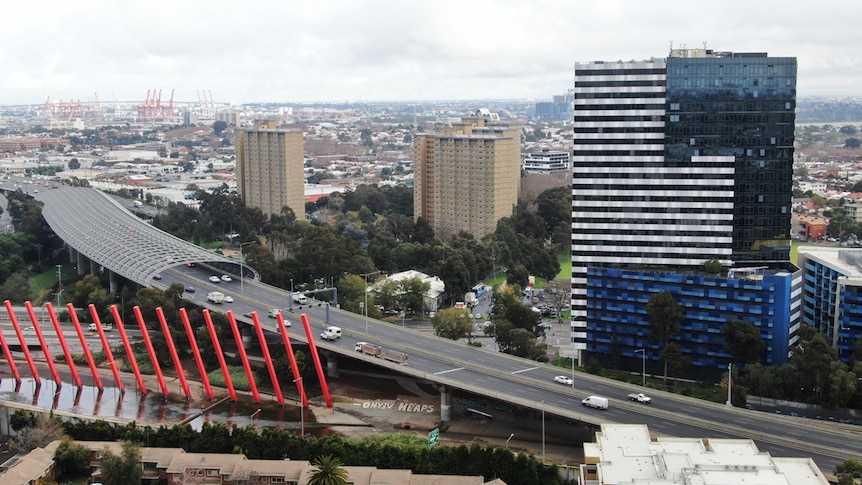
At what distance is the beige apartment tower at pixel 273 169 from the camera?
114250 mm

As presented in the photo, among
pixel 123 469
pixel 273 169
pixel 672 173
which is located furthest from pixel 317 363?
pixel 273 169

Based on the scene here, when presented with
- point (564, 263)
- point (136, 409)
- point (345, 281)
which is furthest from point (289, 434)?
point (564, 263)

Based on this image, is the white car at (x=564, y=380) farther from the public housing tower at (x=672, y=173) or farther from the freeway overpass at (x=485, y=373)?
the public housing tower at (x=672, y=173)

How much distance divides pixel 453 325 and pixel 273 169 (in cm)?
5772

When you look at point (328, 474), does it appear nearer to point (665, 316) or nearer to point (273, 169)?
point (665, 316)

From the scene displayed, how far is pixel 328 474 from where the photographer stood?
3950 cm

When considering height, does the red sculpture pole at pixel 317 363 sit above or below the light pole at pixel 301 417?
above

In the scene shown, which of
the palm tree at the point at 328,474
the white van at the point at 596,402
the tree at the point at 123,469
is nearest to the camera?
the palm tree at the point at 328,474

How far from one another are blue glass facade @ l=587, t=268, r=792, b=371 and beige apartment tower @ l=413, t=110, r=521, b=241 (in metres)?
43.0

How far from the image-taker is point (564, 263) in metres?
93.7

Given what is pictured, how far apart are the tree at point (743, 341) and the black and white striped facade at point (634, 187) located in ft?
21.3

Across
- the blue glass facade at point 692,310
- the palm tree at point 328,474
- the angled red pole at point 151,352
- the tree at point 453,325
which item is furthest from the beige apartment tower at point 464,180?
the palm tree at point 328,474

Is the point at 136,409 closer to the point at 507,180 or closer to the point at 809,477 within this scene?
the point at 809,477

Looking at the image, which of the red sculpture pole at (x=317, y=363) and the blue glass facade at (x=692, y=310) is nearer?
the red sculpture pole at (x=317, y=363)
